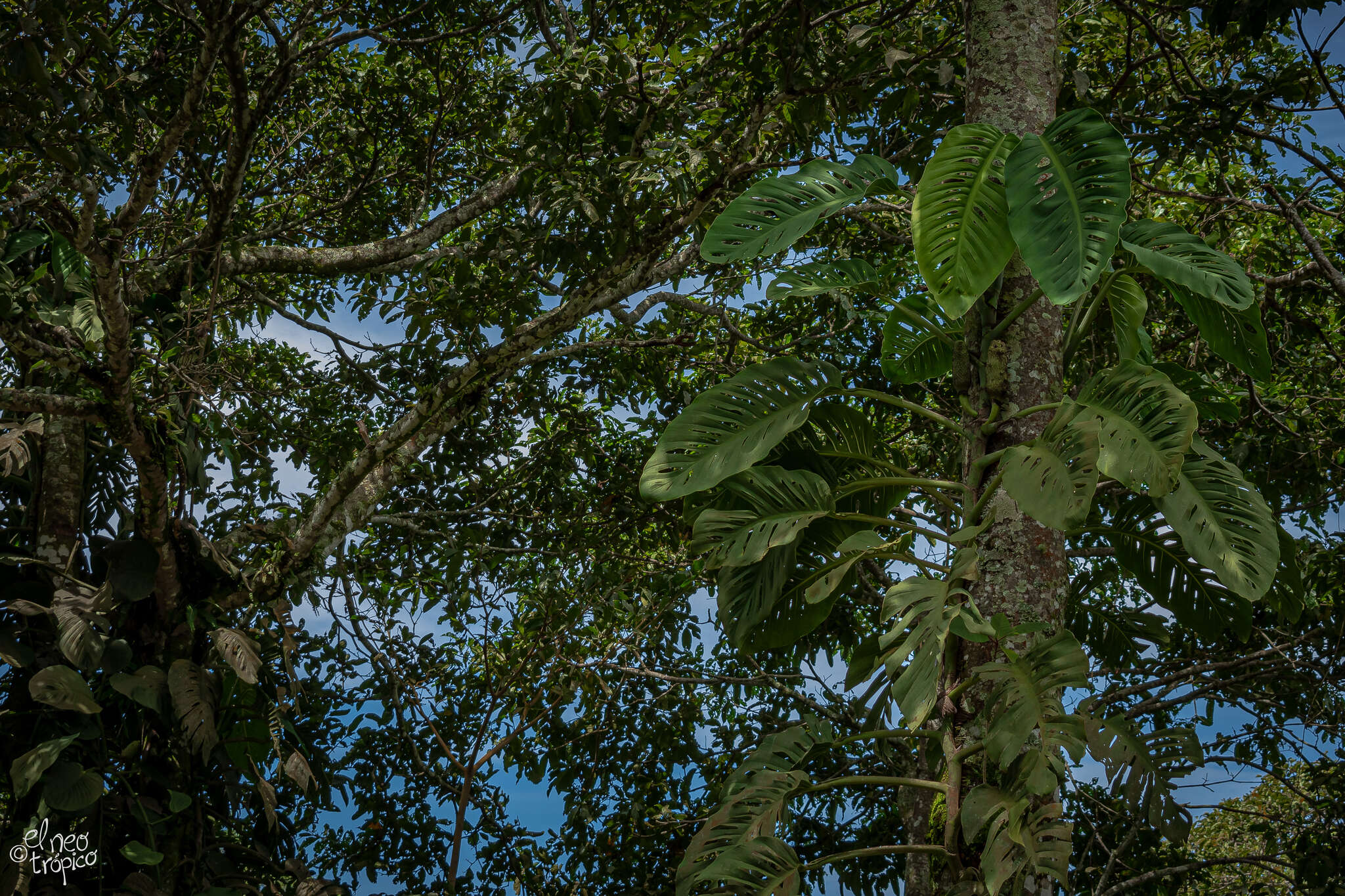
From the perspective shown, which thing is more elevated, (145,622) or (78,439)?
(78,439)

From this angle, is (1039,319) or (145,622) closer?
(1039,319)

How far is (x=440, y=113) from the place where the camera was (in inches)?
164

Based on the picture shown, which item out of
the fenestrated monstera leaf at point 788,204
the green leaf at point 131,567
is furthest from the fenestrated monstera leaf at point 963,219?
the green leaf at point 131,567

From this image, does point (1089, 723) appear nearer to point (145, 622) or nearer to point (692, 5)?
point (692, 5)

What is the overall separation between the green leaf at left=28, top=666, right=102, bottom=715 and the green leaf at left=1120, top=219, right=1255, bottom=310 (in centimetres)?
312

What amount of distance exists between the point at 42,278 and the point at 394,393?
1631mm

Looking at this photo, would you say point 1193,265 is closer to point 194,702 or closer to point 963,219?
point 963,219

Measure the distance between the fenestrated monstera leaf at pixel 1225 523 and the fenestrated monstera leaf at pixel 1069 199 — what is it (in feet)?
1.27

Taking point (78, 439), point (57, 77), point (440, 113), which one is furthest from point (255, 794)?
point (440, 113)

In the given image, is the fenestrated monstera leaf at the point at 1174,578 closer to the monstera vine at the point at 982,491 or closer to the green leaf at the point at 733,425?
the monstera vine at the point at 982,491

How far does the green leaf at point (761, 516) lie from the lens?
1.70m

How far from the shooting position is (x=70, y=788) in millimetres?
2793

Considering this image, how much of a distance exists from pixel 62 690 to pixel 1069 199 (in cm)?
308

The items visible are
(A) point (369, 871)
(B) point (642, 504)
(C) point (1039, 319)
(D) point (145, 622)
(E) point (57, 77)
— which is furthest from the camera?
(B) point (642, 504)
